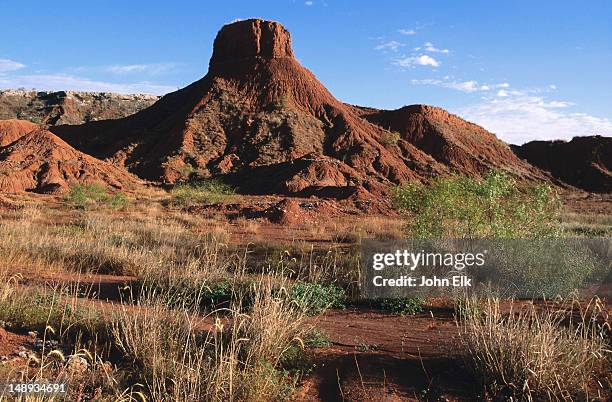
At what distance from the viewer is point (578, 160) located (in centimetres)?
5844

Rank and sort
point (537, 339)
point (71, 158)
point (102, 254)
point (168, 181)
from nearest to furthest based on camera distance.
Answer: point (537, 339) → point (102, 254) → point (71, 158) → point (168, 181)

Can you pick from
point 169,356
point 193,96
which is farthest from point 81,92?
point 169,356

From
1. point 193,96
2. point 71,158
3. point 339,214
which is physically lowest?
point 339,214

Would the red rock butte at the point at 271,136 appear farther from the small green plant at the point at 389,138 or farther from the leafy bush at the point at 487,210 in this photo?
the leafy bush at the point at 487,210

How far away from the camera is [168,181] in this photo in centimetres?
3809

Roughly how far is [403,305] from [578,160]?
6122cm

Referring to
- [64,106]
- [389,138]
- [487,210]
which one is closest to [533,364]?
[487,210]

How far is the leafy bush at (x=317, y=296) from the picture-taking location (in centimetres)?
604

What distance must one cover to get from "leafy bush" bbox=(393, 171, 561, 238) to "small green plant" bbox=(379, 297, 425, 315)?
2.34 metres

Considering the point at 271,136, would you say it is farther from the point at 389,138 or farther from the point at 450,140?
the point at 450,140

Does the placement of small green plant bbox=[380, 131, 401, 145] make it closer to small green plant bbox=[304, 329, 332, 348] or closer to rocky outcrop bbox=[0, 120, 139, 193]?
rocky outcrop bbox=[0, 120, 139, 193]

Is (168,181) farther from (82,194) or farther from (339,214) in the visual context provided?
(339,214)

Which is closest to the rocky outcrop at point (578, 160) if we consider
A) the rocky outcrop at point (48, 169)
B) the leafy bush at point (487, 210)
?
the rocky outcrop at point (48, 169)

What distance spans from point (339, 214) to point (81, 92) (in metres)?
65.2
